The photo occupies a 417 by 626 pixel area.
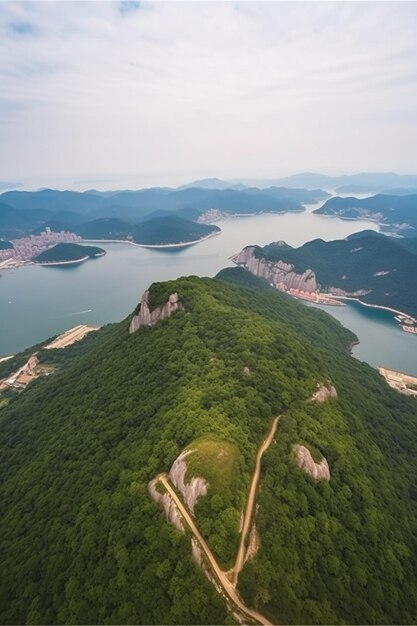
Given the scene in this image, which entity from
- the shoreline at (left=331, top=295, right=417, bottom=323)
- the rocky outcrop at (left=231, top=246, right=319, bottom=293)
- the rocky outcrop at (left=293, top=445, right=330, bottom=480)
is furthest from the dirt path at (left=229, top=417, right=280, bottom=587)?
the rocky outcrop at (left=231, top=246, right=319, bottom=293)

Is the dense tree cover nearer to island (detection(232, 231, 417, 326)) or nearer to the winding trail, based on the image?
island (detection(232, 231, 417, 326))

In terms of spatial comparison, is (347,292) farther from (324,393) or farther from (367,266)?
(324,393)

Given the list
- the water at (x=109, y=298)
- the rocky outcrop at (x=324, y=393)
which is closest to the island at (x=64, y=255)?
the water at (x=109, y=298)

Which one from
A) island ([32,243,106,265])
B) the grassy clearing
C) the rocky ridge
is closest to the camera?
the grassy clearing

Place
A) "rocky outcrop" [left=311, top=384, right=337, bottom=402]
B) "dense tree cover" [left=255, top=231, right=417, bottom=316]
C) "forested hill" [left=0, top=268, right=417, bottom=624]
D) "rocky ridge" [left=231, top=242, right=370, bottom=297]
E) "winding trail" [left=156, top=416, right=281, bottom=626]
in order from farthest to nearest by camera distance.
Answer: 1. "rocky ridge" [left=231, top=242, right=370, bottom=297]
2. "dense tree cover" [left=255, top=231, right=417, bottom=316]
3. "rocky outcrop" [left=311, top=384, right=337, bottom=402]
4. "forested hill" [left=0, top=268, right=417, bottom=624]
5. "winding trail" [left=156, top=416, right=281, bottom=626]

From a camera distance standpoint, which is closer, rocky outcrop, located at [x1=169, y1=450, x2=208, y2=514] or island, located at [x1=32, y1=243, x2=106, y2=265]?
rocky outcrop, located at [x1=169, y1=450, x2=208, y2=514]

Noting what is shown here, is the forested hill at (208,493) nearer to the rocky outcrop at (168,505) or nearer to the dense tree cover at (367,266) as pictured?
the rocky outcrop at (168,505)

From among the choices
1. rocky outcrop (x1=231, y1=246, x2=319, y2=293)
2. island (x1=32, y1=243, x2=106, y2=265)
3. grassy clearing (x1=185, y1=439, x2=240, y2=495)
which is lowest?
island (x1=32, y1=243, x2=106, y2=265)

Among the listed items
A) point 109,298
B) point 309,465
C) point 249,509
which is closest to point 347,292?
point 109,298
